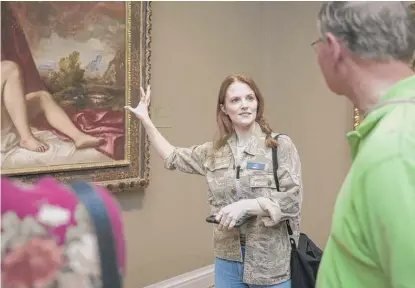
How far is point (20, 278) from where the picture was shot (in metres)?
0.63

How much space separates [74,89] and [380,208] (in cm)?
203

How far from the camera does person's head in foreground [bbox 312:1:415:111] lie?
1.10m

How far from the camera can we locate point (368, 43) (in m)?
1.11

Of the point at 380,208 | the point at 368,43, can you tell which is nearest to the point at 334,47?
the point at 368,43

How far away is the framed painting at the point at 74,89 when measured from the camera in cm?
248

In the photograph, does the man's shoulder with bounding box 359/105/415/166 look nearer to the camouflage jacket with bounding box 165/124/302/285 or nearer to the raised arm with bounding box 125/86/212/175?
the camouflage jacket with bounding box 165/124/302/285

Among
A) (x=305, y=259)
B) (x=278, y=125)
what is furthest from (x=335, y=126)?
(x=305, y=259)

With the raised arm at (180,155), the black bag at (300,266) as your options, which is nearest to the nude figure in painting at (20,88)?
the raised arm at (180,155)

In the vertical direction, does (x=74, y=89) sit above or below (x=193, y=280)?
above

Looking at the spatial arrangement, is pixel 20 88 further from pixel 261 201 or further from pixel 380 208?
pixel 380 208

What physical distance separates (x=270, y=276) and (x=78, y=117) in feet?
4.06

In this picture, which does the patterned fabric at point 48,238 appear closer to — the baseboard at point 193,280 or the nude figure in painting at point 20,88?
the nude figure in painting at point 20,88

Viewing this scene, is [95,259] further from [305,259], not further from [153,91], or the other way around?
[153,91]

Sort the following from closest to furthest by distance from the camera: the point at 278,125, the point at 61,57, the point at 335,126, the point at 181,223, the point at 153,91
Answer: the point at 61,57, the point at 153,91, the point at 181,223, the point at 335,126, the point at 278,125
